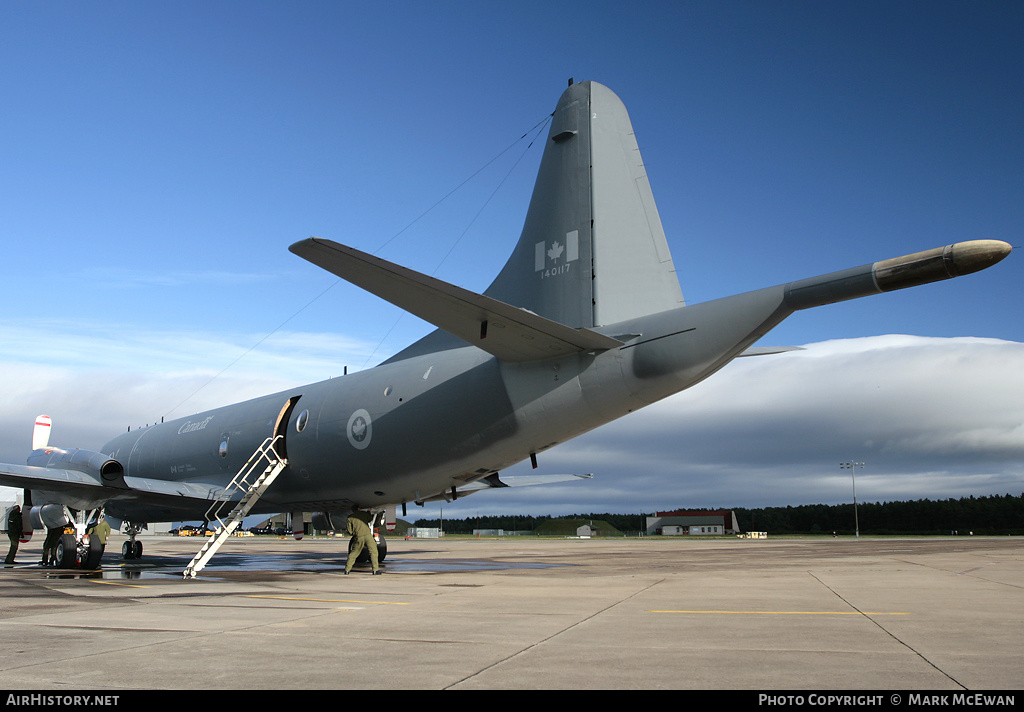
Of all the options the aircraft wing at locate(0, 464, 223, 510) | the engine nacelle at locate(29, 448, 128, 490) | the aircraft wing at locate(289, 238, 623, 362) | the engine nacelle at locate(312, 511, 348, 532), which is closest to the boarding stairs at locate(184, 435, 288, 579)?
the aircraft wing at locate(0, 464, 223, 510)

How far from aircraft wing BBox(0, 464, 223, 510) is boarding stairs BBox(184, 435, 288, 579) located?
513 mm

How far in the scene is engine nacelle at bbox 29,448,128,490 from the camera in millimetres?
18000

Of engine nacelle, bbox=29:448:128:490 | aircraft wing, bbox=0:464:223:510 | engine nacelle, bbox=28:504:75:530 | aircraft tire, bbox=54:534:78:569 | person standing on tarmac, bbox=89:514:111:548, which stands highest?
engine nacelle, bbox=29:448:128:490

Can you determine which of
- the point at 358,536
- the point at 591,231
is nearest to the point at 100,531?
the point at 358,536

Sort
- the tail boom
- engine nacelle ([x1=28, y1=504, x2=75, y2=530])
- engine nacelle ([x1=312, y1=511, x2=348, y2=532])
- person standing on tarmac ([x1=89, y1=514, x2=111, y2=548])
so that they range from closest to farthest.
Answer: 1. the tail boom
2. person standing on tarmac ([x1=89, y1=514, x2=111, y2=548])
3. engine nacelle ([x1=28, y1=504, x2=75, y2=530])
4. engine nacelle ([x1=312, y1=511, x2=348, y2=532])

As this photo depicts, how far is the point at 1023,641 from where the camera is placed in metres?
6.39

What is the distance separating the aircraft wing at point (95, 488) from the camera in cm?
1725

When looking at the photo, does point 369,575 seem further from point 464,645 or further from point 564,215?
point 464,645

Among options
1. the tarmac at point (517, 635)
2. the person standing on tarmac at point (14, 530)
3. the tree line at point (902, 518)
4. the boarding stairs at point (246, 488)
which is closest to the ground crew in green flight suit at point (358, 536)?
the boarding stairs at point (246, 488)

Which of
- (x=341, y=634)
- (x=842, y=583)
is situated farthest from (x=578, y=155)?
(x=341, y=634)

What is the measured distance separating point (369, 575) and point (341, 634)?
33.4 feet

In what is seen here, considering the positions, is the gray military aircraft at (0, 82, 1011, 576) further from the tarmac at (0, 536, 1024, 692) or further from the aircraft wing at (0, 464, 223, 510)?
the tarmac at (0, 536, 1024, 692)

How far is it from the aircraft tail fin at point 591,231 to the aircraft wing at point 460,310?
3.86 ft

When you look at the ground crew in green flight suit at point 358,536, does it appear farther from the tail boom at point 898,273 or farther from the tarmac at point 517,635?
the tail boom at point 898,273
